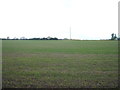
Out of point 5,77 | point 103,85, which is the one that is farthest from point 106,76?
point 5,77

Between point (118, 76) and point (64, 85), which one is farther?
point (118, 76)

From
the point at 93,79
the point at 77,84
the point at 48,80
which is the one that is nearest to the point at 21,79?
the point at 48,80

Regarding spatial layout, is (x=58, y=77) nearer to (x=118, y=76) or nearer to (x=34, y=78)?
(x=34, y=78)

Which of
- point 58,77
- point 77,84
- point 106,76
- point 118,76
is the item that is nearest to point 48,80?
point 58,77

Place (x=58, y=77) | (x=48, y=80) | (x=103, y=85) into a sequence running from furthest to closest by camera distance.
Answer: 1. (x=58, y=77)
2. (x=48, y=80)
3. (x=103, y=85)

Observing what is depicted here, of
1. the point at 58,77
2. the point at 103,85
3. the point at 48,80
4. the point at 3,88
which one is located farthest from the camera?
the point at 58,77

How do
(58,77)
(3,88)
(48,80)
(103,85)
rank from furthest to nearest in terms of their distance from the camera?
(58,77)
(48,80)
(103,85)
(3,88)

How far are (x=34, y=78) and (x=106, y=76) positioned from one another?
316 centimetres

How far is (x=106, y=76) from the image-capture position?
8.46m

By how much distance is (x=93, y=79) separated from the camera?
7.86 metres

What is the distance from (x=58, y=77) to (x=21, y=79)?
153 centimetres

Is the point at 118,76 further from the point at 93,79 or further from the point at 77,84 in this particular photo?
the point at 77,84

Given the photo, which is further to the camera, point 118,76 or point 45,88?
point 118,76

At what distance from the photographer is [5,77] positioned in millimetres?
8109
